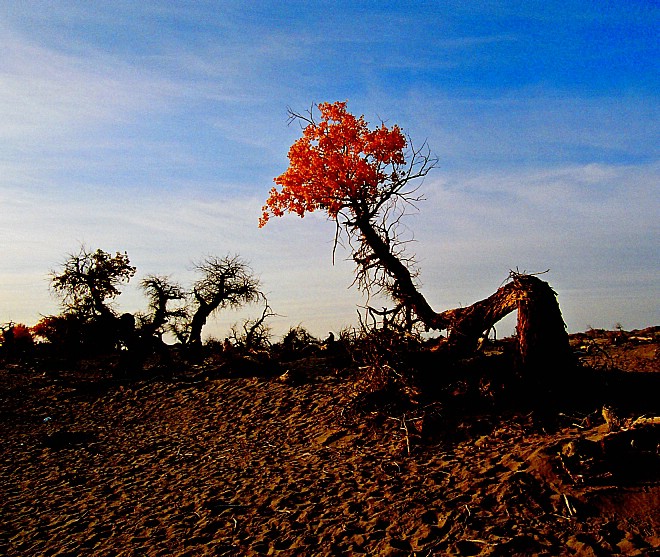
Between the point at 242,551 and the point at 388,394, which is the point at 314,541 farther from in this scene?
the point at 388,394

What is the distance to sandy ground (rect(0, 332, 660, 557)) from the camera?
458cm

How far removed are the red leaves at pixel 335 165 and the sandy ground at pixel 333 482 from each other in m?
3.03

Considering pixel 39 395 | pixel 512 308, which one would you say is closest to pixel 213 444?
pixel 512 308

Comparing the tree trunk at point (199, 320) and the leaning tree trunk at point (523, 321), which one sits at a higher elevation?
the tree trunk at point (199, 320)

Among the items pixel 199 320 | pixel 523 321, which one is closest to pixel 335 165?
pixel 523 321

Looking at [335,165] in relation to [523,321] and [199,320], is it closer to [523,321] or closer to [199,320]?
[523,321]

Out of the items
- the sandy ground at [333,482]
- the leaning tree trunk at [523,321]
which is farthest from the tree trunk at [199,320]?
the leaning tree trunk at [523,321]

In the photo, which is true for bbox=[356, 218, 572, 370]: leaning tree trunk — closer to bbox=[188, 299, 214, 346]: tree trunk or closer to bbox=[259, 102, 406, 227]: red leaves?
bbox=[259, 102, 406, 227]: red leaves

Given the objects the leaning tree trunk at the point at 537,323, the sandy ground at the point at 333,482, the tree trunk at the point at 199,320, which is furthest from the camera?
the tree trunk at the point at 199,320

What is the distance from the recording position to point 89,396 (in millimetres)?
12109

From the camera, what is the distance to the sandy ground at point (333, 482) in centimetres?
458

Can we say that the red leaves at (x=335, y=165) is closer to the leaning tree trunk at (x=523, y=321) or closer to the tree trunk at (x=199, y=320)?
the leaning tree trunk at (x=523, y=321)

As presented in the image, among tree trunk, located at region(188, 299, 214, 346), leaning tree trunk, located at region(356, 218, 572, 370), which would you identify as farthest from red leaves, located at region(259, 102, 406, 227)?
tree trunk, located at region(188, 299, 214, 346)

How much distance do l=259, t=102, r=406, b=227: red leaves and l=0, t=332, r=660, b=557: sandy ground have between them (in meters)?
3.03
